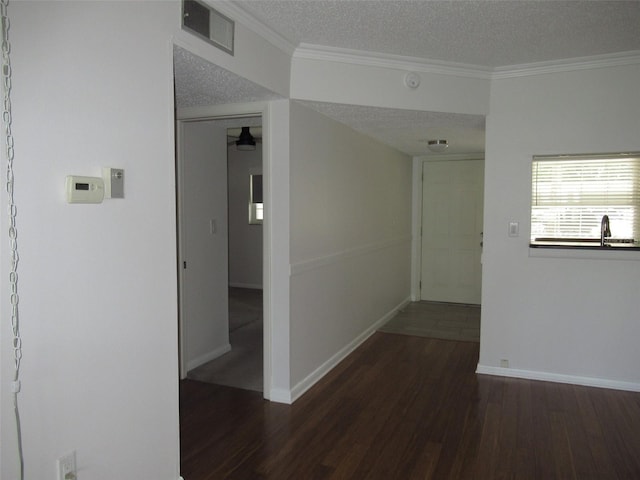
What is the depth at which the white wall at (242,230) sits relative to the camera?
26.2ft

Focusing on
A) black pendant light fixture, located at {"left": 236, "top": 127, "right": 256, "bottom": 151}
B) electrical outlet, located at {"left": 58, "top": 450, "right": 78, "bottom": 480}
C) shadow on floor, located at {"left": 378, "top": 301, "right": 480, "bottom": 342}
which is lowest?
shadow on floor, located at {"left": 378, "top": 301, "right": 480, "bottom": 342}

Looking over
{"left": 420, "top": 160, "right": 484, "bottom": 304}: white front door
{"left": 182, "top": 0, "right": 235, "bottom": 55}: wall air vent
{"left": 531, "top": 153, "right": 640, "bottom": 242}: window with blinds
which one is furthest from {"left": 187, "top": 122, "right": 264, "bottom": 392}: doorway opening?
{"left": 182, "top": 0, "right": 235, "bottom": 55}: wall air vent

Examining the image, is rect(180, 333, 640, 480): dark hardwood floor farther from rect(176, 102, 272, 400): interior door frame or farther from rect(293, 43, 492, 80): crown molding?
rect(293, 43, 492, 80): crown molding

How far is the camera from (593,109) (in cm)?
361

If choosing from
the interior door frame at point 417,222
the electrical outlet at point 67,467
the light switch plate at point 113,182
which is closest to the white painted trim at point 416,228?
the interior door frame at point 417,222

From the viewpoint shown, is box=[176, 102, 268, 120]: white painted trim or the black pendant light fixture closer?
box=[176, 102, 268, 120]: white painted trim

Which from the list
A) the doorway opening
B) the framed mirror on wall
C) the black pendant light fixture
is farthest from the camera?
the framed mirror on wall

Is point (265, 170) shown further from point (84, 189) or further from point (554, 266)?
point (554, 266)

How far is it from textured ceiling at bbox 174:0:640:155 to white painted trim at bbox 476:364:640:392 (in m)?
2.12

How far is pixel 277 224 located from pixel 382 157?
2352 millimetres

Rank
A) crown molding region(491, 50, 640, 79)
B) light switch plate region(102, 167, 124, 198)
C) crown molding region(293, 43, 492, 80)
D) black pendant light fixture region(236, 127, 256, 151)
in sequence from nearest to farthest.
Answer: light switch plate region(102, 167, 124, 198) < crown molding region(293, 43, 492, 80) < crown molding region(491, 50, 640, 79) < black pendant light fixture region(236, 127, 256, 151)

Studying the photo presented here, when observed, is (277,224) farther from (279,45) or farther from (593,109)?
(593,109)

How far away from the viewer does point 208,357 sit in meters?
4.22

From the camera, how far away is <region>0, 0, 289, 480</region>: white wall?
161 centimetres
